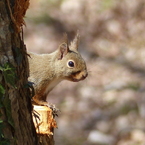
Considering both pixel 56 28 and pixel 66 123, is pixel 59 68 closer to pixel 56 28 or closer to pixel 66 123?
pixel 66 123

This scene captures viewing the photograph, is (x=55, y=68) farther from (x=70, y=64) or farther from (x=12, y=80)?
(x=12, y=80)

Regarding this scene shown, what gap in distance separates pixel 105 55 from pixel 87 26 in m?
0.86

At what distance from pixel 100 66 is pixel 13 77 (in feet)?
15.9

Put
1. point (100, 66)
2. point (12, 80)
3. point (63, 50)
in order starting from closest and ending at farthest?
1. point (12, 80)
2. point (63, 50)
3. point (100, 66)

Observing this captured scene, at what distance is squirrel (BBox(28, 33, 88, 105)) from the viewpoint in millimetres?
3773

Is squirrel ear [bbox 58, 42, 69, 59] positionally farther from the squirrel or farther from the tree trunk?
the tree trunk

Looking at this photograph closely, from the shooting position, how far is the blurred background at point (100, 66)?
18.6ft

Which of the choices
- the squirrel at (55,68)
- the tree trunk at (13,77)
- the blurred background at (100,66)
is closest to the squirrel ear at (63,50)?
the squirrel at (55,68)

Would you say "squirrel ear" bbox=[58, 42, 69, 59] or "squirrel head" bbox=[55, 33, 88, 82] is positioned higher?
"squirrel ear" bbox=[58, 42, 69, 59]

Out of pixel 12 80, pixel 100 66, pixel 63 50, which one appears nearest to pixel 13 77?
pixel 12 80

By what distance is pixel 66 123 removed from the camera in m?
5.92

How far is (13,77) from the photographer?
217cm

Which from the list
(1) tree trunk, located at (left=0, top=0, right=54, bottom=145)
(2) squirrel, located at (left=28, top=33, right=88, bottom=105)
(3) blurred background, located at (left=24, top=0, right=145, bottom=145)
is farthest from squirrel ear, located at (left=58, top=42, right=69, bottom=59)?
(1) tree trunk, located at (left=0, top=0, right=54, bottom=145)

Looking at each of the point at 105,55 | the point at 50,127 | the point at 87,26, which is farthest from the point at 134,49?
the point at 50,127
